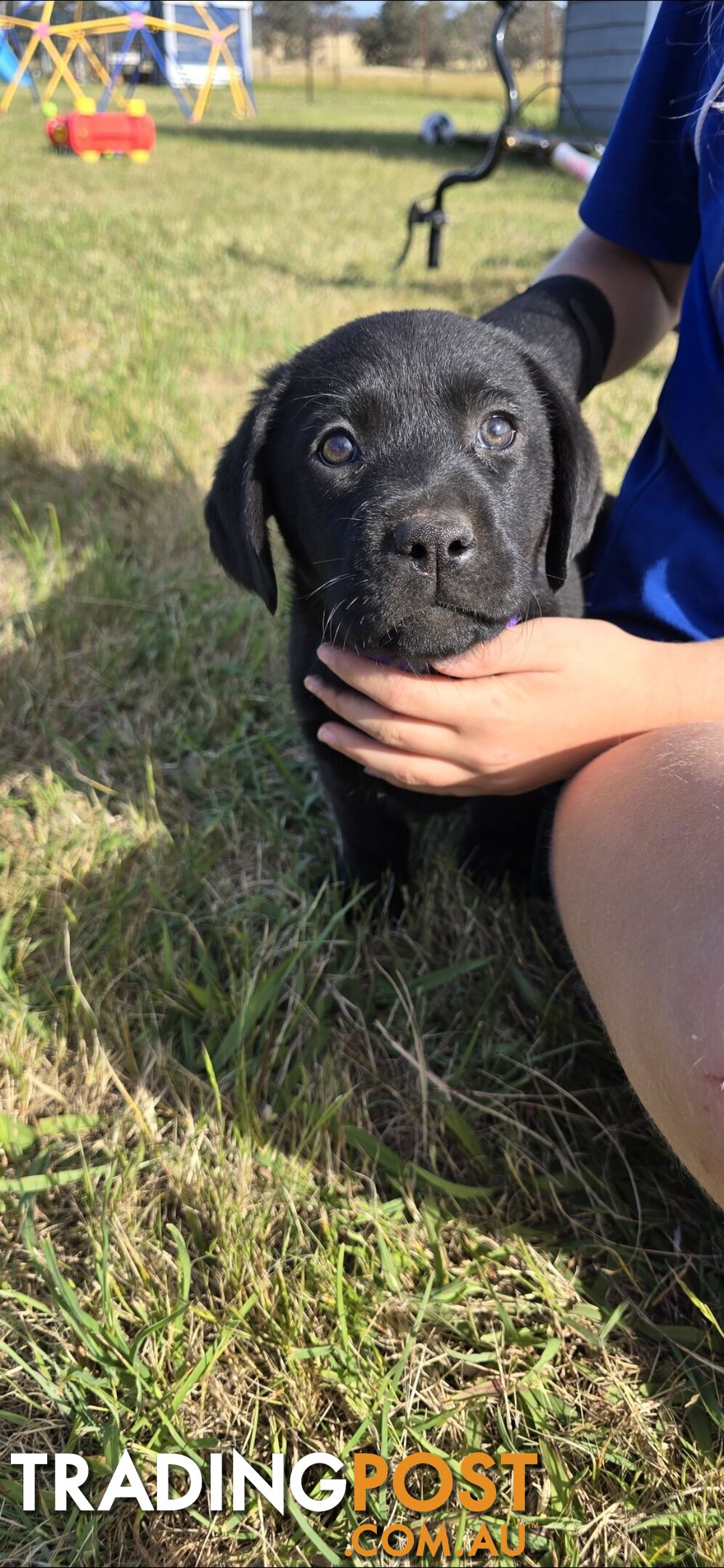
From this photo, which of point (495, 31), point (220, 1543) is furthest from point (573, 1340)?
point (495, 31)

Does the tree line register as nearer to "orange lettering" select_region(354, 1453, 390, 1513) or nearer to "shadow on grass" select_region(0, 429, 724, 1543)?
"shadow on grass" select_region(0, 429, 724, 1543)

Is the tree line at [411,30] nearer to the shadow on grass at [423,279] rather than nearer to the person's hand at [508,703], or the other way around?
the shadow on grass at [423,279]

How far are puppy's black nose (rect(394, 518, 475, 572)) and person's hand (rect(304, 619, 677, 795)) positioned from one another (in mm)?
200

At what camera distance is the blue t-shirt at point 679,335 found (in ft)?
4.36

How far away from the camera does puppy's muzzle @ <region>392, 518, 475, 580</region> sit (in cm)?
107

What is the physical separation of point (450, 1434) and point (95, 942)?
0.84 metres

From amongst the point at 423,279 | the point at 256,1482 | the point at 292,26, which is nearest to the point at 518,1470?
the point at 256,1482

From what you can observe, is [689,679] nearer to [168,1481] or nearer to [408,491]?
[408,491]

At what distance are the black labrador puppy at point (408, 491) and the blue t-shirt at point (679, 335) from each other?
107mm

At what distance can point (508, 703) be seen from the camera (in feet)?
4.25

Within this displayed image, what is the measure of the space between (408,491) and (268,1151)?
0.84 meters

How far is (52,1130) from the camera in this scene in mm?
1284

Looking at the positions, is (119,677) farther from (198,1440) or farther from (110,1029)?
(198,1440)

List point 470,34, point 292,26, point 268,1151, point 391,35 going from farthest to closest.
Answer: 1. point 292,26
2. point 470,34
3. point 391,35
4. point 268,1151
